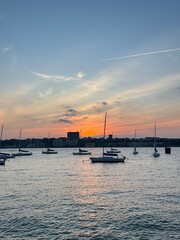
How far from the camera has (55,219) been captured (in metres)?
27.9

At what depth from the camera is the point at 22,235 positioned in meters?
23.1

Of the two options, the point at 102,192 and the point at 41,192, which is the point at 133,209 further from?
the point at 41,192

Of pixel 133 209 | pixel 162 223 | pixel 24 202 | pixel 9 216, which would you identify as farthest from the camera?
pixel 24 202

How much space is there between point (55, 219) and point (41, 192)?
15.7 m

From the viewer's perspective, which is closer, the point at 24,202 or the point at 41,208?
the point at 41,208

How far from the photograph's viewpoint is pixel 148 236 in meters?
22.9

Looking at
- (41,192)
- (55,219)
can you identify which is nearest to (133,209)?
(55,219)

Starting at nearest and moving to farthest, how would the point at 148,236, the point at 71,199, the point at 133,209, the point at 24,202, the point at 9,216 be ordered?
the point at 148,236 < the point at 9,216 < the point at 133,209 < the point at 24,202 < the point at 71,199

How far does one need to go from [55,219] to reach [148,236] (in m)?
9.18

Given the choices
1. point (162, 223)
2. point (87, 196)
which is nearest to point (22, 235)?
point (162, 223)

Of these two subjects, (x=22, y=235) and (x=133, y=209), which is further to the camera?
(x=133, y=209)

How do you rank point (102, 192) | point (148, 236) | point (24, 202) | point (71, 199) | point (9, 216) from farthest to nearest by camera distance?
point (102, 192) < point (71, 199) < point (24, 202) < point (9, 216) < point (148, 236)

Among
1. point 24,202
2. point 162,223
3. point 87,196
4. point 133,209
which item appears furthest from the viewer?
point 87,196

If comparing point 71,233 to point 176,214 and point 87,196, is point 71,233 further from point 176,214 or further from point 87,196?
point 87,196
